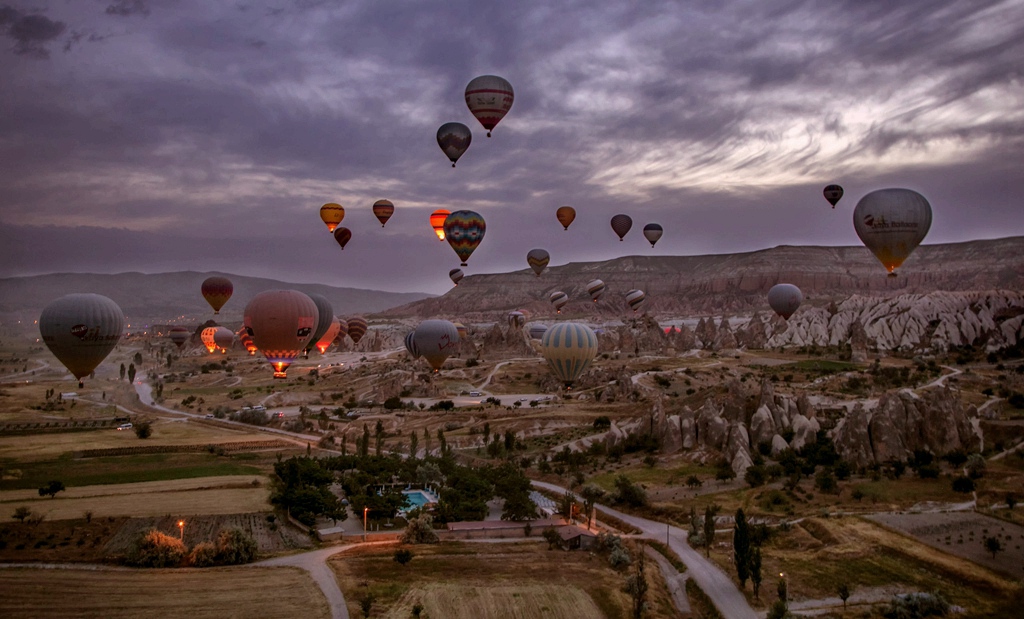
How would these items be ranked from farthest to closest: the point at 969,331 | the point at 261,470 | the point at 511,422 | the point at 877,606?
1. the point at 969,331
2. the point at 511,422
3. the point at 261,470
4. the point at 877,606

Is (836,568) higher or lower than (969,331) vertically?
lower

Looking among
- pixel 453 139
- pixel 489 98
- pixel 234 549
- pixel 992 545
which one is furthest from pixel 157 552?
pixel 453 139

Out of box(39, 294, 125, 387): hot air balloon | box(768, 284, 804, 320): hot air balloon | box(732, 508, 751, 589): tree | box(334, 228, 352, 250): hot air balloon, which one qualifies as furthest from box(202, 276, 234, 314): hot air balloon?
box(732, 508, 751, 589): tree

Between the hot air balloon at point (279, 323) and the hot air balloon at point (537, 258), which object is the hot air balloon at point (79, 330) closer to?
the hot air balloon at point (279, 323)

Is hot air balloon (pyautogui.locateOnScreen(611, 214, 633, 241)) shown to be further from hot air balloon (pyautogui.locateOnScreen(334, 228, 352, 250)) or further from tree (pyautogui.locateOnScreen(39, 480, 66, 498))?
tree (pyautogui.locateOnScreen(39, 480, 66, 498))

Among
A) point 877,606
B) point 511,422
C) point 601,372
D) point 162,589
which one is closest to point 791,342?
point 601,372

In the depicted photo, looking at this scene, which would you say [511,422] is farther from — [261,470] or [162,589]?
[162,589]

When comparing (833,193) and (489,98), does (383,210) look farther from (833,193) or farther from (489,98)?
(833,193)
